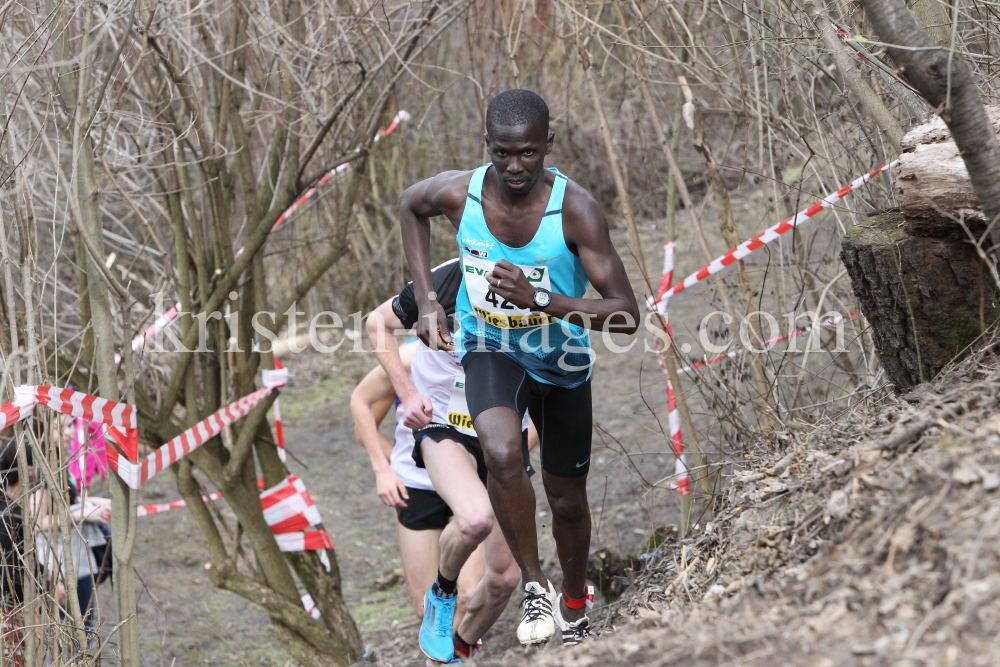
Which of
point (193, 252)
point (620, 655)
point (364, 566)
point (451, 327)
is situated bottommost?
point (364, 566)

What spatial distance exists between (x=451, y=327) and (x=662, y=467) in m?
3.23

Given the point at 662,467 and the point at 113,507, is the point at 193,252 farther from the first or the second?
the point at 662,467

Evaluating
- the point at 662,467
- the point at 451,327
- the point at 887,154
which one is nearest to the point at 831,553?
the point at 451,327

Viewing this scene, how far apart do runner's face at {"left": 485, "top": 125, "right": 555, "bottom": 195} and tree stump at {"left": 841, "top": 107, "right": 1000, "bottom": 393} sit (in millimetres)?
1169

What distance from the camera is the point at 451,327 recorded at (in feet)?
13.6

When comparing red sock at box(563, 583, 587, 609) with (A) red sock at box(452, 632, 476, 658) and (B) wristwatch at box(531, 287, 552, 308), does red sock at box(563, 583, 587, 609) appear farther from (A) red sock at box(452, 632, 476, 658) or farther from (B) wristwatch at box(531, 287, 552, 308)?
(B) wristwatch at box(531, 287, 552, 308)

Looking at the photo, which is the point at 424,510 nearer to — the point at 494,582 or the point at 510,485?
the point at 494,582

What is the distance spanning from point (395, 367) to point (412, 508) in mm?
747

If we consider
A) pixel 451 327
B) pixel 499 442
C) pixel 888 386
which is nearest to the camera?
pixel 499 442

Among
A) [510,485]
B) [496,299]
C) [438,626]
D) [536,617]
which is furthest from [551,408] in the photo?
[438,626]

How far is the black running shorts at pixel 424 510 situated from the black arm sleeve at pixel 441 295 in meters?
0.86

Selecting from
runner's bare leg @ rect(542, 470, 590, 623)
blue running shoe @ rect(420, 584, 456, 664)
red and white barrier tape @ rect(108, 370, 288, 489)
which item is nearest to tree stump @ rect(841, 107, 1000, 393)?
runner's bare leg @ rect(542, 470, 590, 623)

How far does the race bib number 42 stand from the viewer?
3.35 metres

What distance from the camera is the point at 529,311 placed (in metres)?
3.35
